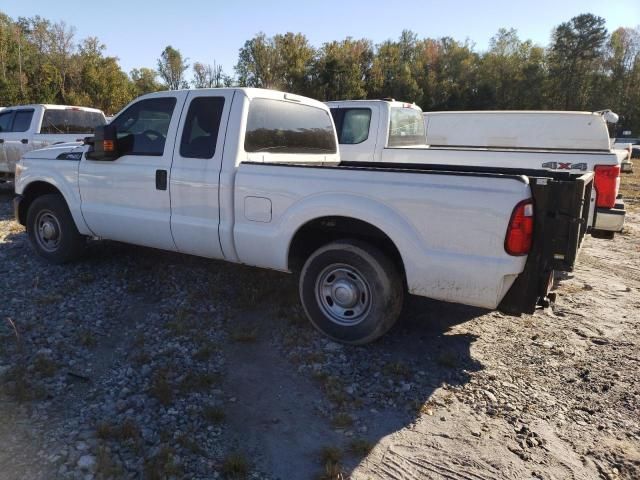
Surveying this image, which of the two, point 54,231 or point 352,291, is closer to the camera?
point 352,291

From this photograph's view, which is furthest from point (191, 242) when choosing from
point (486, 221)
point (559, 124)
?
point (559, 124)

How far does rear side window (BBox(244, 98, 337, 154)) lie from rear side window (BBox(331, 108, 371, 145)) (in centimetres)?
250

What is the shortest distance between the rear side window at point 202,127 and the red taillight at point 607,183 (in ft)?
13.7

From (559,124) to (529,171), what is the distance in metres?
6.15

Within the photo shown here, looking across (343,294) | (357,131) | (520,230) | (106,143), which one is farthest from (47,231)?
(520,230)

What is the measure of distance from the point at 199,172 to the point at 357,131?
168 inches

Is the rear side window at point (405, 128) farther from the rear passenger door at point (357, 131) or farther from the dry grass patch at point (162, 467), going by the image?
the dry grass patch at point (162, 467)

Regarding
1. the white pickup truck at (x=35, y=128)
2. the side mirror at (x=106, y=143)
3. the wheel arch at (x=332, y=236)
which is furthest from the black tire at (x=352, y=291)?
the white pickup truck at (x=35, y=128)

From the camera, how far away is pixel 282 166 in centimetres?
406

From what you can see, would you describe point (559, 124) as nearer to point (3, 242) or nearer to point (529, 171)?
point (529, 171)

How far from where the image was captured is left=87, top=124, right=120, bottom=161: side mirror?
16.1 ft

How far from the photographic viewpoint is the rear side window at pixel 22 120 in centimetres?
999

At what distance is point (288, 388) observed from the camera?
346 cm

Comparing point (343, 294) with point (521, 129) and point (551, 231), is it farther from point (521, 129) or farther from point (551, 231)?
point (521, 129)
